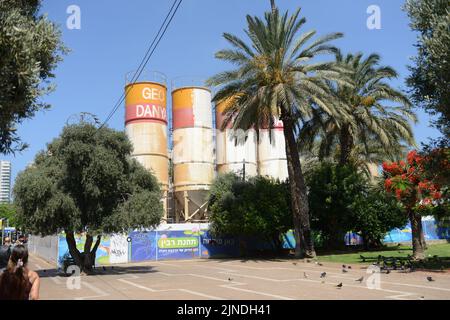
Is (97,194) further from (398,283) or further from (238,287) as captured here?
(398,283)

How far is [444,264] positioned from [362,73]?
13.7 metres

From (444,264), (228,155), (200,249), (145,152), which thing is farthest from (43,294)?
(228,155)

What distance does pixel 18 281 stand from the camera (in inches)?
215

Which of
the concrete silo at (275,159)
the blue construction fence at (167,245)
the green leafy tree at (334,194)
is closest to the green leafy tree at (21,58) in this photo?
the blue construction fence at (167,245)

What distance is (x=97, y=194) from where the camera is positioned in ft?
65.8

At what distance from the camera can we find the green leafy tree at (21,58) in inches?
323

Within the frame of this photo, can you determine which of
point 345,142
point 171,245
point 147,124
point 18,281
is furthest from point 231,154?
point 18,281

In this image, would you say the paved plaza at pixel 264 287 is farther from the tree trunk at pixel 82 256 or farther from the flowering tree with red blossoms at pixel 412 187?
the flowering tree with red blossoms at pixel 412 187

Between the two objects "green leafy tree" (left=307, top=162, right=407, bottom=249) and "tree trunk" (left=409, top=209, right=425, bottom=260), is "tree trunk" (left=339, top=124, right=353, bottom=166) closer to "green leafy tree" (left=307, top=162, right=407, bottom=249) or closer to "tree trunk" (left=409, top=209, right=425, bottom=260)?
"green leafy tree" (left=307, top=162, right=407, bottom=249)

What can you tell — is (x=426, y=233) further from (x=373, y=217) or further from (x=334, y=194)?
(x=334, y=194)

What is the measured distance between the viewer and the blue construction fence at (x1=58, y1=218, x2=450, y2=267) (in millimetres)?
31031

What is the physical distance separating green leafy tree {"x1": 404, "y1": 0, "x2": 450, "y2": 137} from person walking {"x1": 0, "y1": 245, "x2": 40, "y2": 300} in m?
11.5

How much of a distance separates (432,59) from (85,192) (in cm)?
1463

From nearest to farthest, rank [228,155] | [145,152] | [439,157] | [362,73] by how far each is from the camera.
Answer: [439,157]
[362,73]
[145,152]
[228,155]
